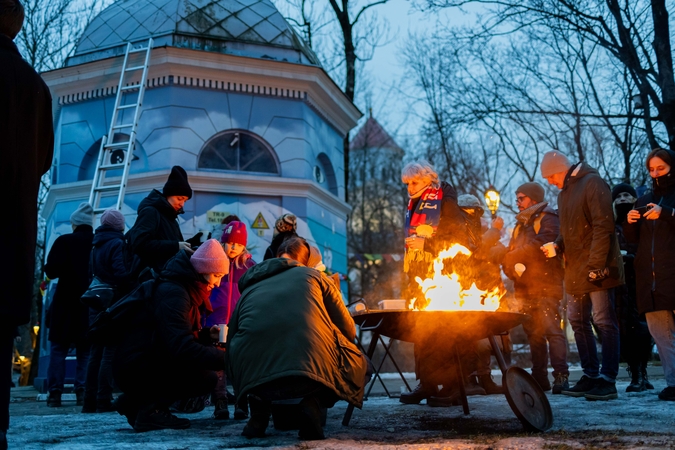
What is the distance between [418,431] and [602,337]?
259 cm

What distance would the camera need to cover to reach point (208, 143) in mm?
12391

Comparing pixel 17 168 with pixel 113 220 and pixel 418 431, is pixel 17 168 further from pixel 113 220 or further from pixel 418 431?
pixel 113 220

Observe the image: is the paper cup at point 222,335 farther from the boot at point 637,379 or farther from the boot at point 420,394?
the boot at point 637,379

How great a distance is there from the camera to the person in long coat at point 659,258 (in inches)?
240

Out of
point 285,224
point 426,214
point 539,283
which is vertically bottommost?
point 539,283

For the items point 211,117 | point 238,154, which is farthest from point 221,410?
point 211,117

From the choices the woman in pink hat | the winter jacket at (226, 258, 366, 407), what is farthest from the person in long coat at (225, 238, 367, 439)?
the woman in pink hat

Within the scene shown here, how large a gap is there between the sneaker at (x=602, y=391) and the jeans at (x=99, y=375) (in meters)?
4.43

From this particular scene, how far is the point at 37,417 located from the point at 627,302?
573 cm

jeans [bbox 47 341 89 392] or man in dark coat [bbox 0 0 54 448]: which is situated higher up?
man in dark coat [bbox 0 0 54 448]

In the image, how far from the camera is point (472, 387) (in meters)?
7.63

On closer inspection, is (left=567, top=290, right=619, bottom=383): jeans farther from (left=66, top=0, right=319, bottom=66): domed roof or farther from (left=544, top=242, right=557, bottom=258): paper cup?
(left=66, top=0, right=319, bottom=66): domed roof

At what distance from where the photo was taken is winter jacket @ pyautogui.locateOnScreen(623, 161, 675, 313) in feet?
20.0

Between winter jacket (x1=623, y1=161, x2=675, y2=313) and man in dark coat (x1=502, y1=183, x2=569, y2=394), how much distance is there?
1.01 metres
